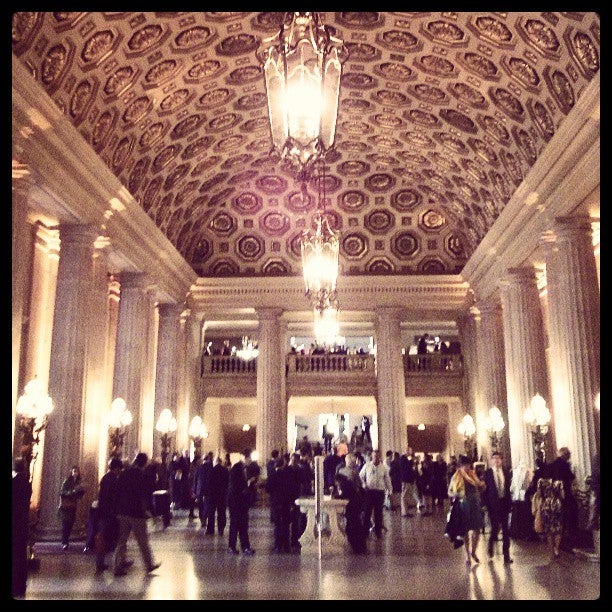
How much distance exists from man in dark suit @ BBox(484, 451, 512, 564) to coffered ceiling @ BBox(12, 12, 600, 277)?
167 inches

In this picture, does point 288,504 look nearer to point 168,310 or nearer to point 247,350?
point 168,310

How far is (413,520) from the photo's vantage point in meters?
14.2

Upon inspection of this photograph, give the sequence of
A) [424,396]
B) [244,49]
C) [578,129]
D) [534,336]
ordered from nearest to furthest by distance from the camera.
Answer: [578,129] < [244,49] < [534,336] < [424,396]

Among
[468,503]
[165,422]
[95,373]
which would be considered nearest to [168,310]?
[165,422]

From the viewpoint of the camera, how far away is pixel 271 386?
759 inches

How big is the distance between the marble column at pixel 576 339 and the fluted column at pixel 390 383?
779cm

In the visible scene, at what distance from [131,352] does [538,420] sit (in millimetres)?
8201

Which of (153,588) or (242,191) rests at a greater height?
(242,191)

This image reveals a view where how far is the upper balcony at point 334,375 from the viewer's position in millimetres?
20438

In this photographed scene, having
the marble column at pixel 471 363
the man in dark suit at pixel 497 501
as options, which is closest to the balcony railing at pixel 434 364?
the marble column at pixel 471 363

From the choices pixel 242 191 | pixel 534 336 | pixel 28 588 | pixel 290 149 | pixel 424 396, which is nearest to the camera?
pixel 290 149

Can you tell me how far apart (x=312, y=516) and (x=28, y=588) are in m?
4.46

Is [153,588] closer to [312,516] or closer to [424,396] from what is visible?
[312,516]
